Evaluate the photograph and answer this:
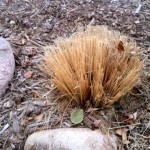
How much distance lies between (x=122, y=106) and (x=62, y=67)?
0.38 meters

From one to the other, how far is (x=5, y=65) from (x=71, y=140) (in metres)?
0.63

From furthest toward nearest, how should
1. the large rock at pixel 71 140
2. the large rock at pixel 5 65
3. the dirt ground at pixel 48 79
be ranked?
the large rock at pixel 5 65
the dirt ground at pixel 48 79
the large rock at pixel 71 140

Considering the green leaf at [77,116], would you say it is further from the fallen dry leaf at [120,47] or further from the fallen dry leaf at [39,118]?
the fallen dry leaf at [120,47]

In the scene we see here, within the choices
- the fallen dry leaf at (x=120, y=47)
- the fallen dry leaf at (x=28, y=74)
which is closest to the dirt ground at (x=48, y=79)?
the fallen dry leaf at (x=28, y=74)

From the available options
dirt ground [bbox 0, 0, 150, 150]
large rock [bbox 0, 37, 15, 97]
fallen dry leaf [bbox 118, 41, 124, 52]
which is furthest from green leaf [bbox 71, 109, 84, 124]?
A: large rock [bbox 0, 37, 15, 97]

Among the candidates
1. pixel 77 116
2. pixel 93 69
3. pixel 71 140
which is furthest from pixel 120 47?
pixel 71 140

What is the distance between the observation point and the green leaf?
1.55 m

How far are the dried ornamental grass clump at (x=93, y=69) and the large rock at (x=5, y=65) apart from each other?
0.31 metres

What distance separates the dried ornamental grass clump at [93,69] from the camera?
1.54m

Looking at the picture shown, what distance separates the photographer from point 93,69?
156 cm

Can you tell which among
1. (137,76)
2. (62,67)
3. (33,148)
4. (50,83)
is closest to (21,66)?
(50,83)

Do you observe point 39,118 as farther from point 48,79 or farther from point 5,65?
point 5,65

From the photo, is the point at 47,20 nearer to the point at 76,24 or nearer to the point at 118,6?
the point at 76,24

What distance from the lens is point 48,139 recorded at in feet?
4.91
